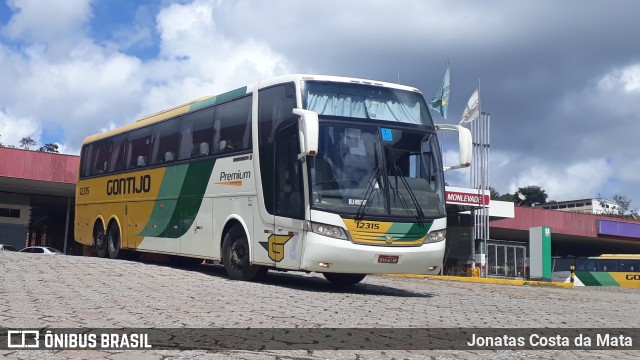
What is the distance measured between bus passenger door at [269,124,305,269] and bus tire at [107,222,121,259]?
7311 mm

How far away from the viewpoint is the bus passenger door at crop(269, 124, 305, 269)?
11.5m

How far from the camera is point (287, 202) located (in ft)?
38.8

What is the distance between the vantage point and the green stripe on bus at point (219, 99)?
539 inches

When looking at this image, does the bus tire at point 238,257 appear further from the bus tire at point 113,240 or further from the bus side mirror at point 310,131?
the bus tire at point 113,240

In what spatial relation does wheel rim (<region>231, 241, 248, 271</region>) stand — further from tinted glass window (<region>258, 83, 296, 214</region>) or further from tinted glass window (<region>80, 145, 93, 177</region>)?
→ tinted glass window (<region>80, 145, 93, 177</region>)

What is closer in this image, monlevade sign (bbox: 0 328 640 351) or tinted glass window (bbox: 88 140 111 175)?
monlevade sign (bbox: 0 328 640 351)

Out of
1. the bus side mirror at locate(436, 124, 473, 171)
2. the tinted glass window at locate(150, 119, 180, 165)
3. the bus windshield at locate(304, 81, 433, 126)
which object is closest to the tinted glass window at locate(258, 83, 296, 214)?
the bus windshield at locate(304, 81, 433, 126)

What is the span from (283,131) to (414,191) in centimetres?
247

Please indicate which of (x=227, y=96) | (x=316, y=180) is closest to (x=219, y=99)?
(x=227, y=96)

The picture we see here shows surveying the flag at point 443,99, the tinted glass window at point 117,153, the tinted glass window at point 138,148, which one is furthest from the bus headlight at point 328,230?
the flag at point 443,99

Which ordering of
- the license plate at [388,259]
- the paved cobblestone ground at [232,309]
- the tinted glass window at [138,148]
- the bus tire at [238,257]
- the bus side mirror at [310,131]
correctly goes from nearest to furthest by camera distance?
the paved cobblestone ground at [232,309] < the bus side mirror at [310,131] < the license plate at [388,259] < the bus tire at [238,257] < the tinted glass window at [138,148]

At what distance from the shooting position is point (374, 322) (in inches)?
314

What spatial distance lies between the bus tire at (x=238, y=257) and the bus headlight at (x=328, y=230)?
2070 millimetres

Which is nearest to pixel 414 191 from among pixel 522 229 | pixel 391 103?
pixel 391 103
